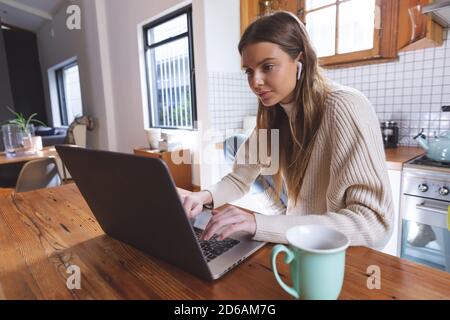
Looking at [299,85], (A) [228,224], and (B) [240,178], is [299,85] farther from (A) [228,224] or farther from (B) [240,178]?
(A) [228,224]

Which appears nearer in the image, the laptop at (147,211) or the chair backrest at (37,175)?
the laptop at (147,211)

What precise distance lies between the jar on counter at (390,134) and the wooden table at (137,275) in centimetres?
148

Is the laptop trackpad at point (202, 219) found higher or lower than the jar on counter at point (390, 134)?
lower

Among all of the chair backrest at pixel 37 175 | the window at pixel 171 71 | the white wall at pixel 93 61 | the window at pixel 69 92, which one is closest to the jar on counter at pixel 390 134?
the window at pixel 171 71

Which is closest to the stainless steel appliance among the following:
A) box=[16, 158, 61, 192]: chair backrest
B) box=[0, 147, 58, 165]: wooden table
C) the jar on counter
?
the jar on counter

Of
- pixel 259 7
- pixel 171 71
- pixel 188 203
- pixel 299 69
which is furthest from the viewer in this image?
pixel 171 71

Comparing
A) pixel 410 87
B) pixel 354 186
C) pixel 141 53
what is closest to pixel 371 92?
pixel 410 87

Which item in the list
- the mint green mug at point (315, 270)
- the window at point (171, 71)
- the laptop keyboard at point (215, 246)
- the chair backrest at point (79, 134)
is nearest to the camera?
the mint green mug at point (315, 270)

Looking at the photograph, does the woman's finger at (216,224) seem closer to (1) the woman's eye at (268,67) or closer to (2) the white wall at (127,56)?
(1) the woman's eye at (268,67)

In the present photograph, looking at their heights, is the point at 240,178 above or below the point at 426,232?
above

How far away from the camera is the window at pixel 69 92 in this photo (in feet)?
19.9

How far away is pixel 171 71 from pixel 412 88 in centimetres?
275

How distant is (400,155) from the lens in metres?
1.57

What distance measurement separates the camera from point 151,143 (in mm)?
3609
